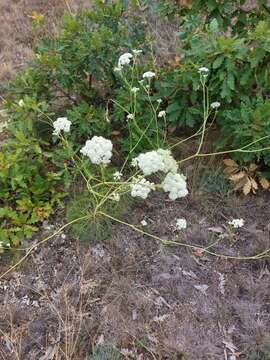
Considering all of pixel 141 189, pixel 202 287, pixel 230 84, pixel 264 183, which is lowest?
pixel 202 287

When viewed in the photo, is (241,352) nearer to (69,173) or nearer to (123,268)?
(123,268)

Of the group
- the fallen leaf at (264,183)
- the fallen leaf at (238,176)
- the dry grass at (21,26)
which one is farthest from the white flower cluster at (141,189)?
the dry grass at (21,26)

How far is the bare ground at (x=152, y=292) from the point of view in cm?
264

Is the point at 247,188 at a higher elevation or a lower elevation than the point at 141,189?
lower

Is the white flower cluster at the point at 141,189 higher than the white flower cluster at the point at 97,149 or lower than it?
lower

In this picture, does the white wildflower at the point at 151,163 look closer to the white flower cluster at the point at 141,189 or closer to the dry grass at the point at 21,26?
the white flower cluster at the point at 141,189

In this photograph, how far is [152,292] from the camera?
2895 millimetres

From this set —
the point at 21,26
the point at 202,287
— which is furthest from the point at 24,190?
the point at 21,26

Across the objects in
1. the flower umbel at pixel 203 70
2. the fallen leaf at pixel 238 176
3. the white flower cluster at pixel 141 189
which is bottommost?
the fallen leaf at pixel 238 176

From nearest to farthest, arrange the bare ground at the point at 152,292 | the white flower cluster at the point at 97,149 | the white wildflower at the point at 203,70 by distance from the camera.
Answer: the white flower cluster at the point at 97,149
the bare ground at the point at 152,292
the white wildflower at the point at 203,70

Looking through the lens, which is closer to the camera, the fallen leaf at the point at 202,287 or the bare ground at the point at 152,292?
the bare ground at the point at 152,292

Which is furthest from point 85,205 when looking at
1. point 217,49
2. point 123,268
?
point 217,49

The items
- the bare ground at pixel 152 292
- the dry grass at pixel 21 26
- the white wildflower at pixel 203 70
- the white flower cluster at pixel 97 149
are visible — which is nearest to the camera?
the white flower cluster at pixel 97 149

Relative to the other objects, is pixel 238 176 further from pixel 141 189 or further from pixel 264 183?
pixel 141 189
